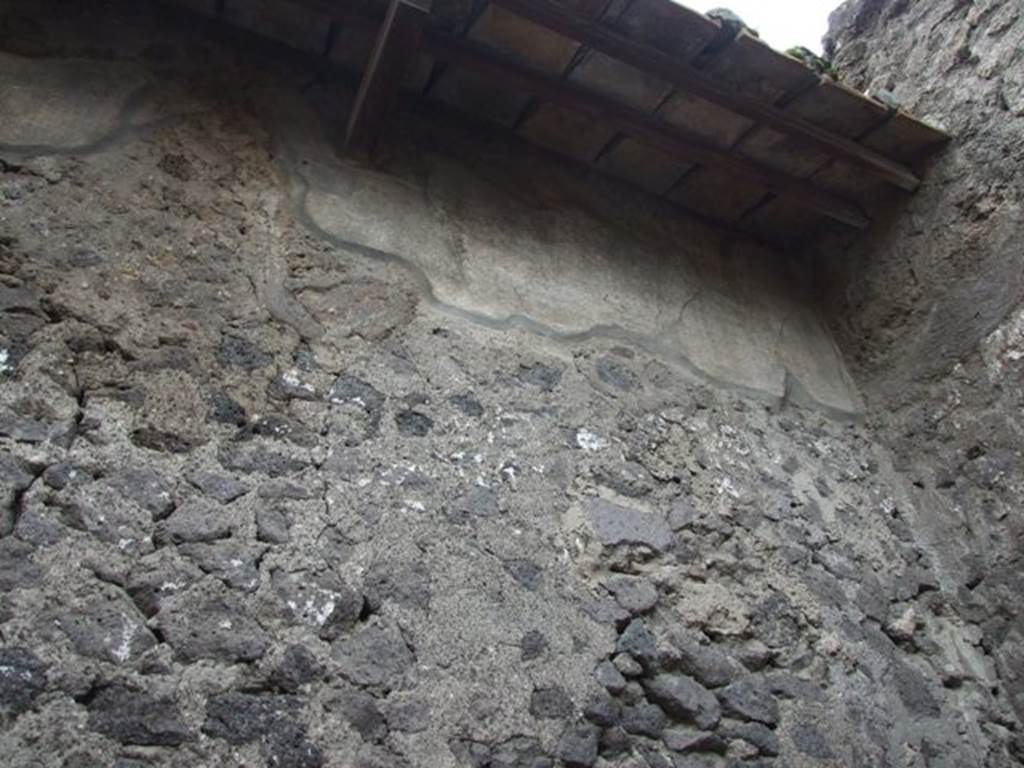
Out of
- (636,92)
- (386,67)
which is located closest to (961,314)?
(636,92)

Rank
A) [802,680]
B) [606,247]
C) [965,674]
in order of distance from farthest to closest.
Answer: [606,247] < [965,674] < [802,680]

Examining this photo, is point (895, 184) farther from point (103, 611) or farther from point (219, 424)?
point (103, 611)

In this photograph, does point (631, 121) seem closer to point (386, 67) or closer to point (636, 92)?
point (636, 92)

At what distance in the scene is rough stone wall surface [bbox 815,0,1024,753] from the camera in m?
2.28

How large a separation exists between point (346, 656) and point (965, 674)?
62.0 inches

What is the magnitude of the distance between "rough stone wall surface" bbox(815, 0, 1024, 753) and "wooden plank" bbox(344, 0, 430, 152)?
1.61 m

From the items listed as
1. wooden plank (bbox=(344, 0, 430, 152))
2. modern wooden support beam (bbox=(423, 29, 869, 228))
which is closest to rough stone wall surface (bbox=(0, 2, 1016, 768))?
wooden plank (bbox=(344, 0, 430, 152))

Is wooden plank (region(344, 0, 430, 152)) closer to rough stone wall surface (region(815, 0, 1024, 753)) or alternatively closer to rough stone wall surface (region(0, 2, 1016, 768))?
rough stone wall surface (region(0, 2, 1016, 768))

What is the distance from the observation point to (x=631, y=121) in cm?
246

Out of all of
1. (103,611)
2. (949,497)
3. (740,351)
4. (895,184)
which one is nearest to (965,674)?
(949,497)

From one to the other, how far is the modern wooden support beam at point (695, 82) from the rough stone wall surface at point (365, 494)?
490 millimetres

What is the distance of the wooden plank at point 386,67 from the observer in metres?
2.04

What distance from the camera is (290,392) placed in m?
1.80

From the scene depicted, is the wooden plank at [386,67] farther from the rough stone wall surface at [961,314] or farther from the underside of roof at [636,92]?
the rough stone wall surface at [961,314]
